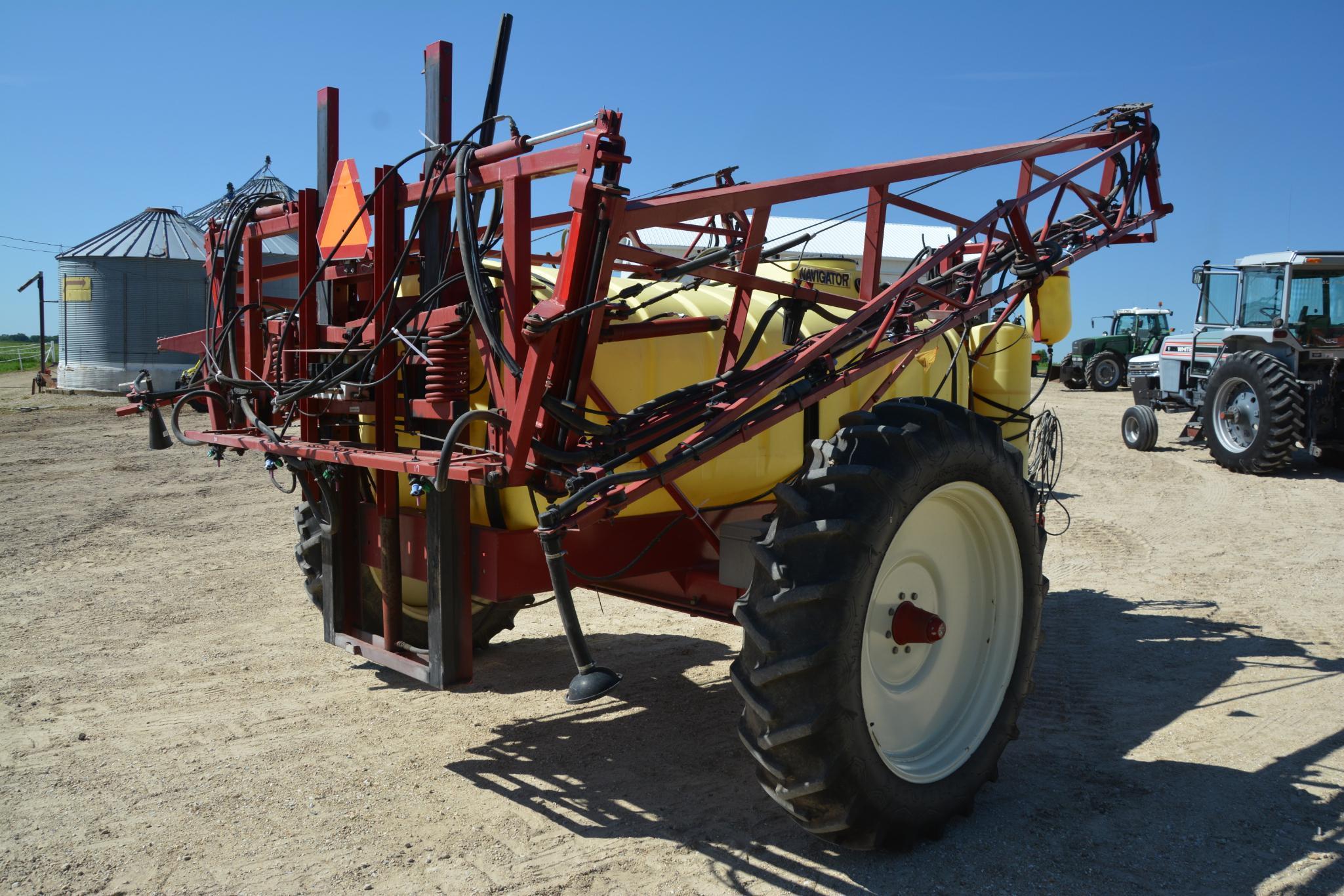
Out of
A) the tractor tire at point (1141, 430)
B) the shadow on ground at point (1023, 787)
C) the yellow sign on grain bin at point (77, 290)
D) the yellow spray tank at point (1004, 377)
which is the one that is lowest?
the shadow on ground at point (1023, 787)

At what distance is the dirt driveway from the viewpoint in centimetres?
337

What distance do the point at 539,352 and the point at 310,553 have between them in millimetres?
2248

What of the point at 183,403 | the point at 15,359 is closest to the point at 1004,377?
the point at 183,403

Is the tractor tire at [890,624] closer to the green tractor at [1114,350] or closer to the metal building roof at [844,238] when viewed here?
the metal building roof at [844,238]

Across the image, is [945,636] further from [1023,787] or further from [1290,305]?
[1290,305]

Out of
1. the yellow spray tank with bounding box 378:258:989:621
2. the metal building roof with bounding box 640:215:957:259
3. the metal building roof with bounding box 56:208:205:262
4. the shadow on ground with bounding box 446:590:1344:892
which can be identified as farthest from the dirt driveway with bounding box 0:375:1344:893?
the metal building roof with bounding box 56:208:205:262

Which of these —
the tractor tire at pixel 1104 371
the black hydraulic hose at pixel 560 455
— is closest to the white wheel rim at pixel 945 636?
the black hydraulic hose at pixel 560 455

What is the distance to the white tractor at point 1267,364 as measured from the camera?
12.8 metres

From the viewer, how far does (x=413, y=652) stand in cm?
397

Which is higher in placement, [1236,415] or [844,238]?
[844,238]

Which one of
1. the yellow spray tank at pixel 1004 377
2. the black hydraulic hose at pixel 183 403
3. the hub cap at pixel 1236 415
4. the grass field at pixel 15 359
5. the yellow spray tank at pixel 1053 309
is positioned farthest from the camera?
the grass field at pixel 15 359

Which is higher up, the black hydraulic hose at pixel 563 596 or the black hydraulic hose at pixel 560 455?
the black hydraulic hose at pixel 560 455

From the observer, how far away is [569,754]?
4383 millimetres

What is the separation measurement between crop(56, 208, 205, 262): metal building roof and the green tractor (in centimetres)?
2226
